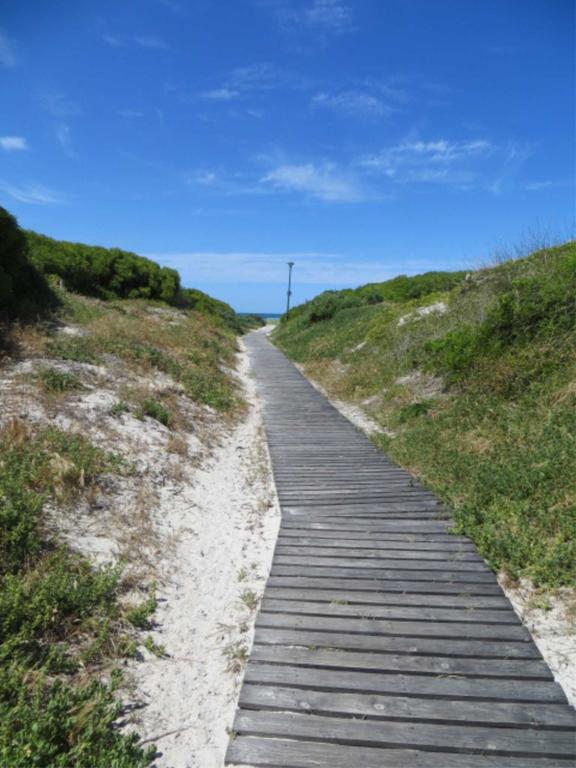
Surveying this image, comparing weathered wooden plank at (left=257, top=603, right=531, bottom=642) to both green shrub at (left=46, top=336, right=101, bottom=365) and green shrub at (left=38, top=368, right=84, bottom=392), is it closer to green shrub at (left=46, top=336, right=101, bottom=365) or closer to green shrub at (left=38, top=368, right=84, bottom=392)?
green shrub at (left=38, top=368, right=84, bottom=392)

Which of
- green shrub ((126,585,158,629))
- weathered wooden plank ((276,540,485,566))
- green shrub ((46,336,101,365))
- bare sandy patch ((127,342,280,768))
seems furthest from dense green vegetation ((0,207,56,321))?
weathered wooden plank ((276,540,485,566))

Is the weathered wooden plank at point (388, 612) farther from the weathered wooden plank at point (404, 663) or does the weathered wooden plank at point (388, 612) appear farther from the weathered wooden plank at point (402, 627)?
the weathered wooden plank at point (404, 663)

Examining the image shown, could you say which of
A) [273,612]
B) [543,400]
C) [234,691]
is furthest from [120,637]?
[543,400]

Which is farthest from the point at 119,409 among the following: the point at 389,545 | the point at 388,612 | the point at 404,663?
the point at 404,663

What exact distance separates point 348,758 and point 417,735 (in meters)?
0.52

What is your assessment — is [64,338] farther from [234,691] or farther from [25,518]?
[234,691]

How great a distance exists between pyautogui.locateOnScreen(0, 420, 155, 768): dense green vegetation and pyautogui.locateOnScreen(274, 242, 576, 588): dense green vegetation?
405 cm

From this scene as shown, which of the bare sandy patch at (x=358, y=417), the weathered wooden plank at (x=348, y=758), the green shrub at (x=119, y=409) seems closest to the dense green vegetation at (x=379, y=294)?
the bare sandy patch at (x=358, y=417)

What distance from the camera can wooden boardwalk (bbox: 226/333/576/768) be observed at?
2939 millimetres

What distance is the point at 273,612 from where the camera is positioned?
426 cm

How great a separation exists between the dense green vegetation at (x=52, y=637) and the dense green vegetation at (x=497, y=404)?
4052 mm

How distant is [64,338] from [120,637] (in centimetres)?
961

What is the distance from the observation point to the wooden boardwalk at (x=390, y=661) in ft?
9.64

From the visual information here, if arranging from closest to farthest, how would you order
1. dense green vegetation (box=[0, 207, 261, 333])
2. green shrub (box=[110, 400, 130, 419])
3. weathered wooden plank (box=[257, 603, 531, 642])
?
weathered wooden plank (box=[257, 603, 531, 642])
green shrub (box=[110, 400, 130, 419])
dense green vegetation (box=[0, 207, 261, 333])
